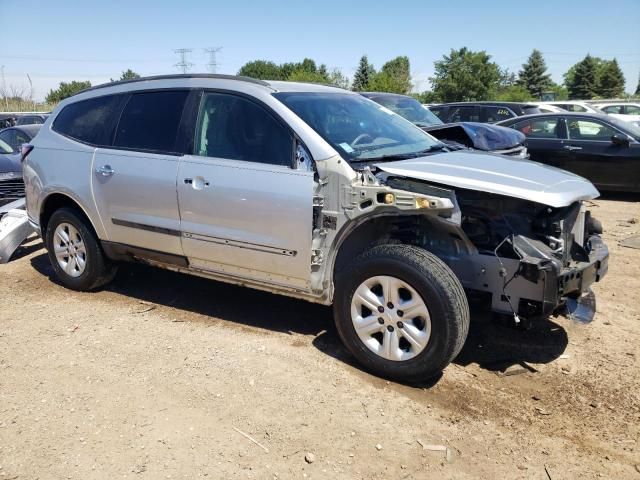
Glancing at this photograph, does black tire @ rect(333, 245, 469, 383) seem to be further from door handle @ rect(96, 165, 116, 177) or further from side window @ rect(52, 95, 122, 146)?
side window @ rect(52, 95, 122, 146)

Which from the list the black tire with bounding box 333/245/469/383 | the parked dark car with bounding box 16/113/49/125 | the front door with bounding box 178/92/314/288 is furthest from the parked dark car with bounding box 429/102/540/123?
the parked dark car with bounding box 16/113/49/125

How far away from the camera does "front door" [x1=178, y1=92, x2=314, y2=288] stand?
3.79 m

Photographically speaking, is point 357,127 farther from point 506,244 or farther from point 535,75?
point 535,75

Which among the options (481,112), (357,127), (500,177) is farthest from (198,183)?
(481,112)

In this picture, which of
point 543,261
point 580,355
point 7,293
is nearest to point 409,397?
point 543,261

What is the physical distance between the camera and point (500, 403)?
11.1 feet

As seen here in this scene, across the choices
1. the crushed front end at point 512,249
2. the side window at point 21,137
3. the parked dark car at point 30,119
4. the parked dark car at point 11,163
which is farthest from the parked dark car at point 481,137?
the parked dark car at point 30,119

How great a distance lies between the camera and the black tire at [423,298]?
3287 mm

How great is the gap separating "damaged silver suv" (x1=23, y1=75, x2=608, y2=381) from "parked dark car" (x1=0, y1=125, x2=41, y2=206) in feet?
14.1

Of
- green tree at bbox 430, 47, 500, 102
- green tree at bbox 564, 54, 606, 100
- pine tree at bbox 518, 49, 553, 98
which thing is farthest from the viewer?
pine tree at bbox 518, 49, 553, 98

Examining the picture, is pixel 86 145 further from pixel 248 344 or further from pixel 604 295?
pixel 604 295

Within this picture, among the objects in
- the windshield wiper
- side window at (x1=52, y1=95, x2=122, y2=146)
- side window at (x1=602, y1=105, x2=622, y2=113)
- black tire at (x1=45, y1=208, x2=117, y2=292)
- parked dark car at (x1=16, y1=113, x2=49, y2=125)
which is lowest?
black tire at (x1=45, y1=208, x2=117, y2=292)

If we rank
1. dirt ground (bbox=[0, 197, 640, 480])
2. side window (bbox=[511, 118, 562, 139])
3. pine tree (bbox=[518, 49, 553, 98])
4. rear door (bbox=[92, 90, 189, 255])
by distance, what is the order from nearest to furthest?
dirt ground (bbox=[0, 197, 640, 480]) < rear door (bbox=[92, 90, 189, 255]) < side window (bbox=[511, 118, 562, 139]) < pine tree (bbox=[518, 49, 553, 98])

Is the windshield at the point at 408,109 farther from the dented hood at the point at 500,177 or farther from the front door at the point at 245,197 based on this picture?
the front door at the point at 245,197
